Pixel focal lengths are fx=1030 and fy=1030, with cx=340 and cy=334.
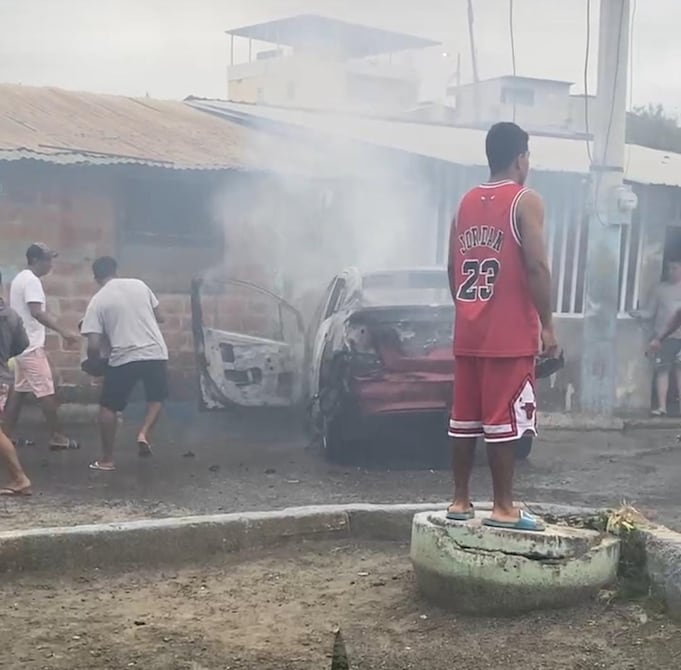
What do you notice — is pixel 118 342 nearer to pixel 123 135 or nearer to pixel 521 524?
pixel 123 135

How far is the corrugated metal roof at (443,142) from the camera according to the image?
11.8 metres

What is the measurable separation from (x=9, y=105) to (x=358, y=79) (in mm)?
11508

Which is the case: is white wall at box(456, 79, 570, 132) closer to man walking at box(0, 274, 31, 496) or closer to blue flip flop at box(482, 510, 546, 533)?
man walking at box(0, 274, 31, 496)

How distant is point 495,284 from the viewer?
423 cm

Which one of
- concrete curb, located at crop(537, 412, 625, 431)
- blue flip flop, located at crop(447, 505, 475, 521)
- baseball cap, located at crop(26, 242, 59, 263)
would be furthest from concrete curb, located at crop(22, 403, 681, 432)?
blue flip flop, located at crop(447, 505, 475, 521)

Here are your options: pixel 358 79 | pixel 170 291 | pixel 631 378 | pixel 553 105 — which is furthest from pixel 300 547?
pixel 553 105

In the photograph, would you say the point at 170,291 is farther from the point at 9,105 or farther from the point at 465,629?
the point at 465,629

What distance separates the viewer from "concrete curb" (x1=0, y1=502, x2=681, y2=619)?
4.79m

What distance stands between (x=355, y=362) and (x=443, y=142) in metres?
5.97

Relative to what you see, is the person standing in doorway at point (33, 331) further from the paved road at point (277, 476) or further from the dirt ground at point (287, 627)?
the dirt ground at point (287, 627)

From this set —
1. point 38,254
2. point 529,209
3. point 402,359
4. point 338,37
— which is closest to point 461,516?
point 529,209

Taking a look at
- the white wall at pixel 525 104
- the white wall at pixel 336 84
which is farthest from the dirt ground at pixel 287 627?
the white wall at pixel 525 104

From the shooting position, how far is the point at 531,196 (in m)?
4.22

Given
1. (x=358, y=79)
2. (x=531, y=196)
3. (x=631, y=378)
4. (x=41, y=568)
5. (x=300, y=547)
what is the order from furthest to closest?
1. (x=358, y=79)
2. (x=631, y=378)
3. (x=300, y=547)
4. (x=41, y=568)
5. (x=531, y=196)
